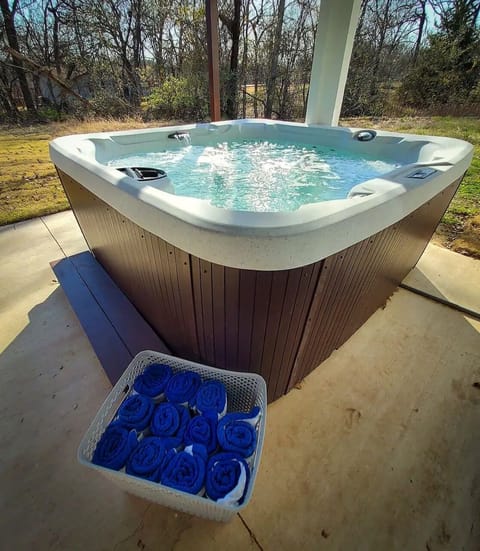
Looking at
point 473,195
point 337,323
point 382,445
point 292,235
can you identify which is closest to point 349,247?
point 292,235

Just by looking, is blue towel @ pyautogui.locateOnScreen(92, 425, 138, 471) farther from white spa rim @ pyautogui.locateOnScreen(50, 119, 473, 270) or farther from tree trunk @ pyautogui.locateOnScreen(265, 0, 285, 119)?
tree trunk @ pyautogui.locateOnScreen(265, 0, 285, 119)

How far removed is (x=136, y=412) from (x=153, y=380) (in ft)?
0.37

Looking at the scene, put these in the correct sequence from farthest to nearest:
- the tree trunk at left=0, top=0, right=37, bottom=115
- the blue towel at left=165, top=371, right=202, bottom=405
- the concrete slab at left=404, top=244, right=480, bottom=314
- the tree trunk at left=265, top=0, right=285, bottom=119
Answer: the tree trunk at left=265, top=0, right=285, bottom=119, the tree trunk at left=0, top=0, right=37, bottom=115, the concrete slab at left=404, top=244, right=480, bottom=314, the blue towel at left=165, top=371, right=202, bottom=405

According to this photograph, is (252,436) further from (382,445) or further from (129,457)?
(382,445)

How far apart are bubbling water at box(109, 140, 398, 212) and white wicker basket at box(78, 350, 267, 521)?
0.90 m

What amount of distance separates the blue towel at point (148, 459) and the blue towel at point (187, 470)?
0.02 meters

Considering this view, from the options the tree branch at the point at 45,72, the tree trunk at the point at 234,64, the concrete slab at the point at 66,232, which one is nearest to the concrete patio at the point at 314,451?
the concrete slab at the point at 66,232

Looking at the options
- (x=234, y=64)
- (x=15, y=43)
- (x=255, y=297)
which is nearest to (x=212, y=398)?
(x=255, y=297)

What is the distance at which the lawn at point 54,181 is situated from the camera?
7.80ft

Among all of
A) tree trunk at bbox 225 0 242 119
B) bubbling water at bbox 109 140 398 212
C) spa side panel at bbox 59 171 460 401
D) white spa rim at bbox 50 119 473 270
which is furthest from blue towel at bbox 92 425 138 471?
tree trunk at bbox 225 0 242 119

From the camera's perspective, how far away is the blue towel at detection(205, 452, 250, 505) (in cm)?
66

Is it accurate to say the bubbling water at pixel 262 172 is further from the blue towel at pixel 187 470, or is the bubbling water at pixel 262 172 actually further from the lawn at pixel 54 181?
the blue towel at pixel 187 470

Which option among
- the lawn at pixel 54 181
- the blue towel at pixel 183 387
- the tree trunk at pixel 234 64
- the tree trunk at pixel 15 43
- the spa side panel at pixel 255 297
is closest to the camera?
the spa side panel at pixel 255 297

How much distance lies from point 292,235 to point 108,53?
907 cm
